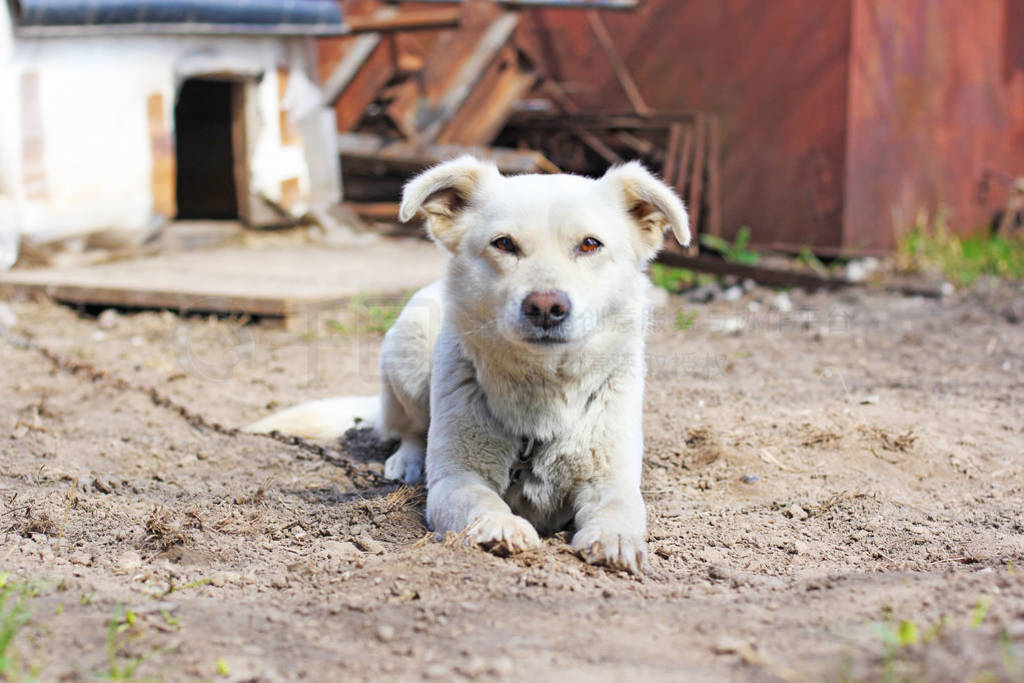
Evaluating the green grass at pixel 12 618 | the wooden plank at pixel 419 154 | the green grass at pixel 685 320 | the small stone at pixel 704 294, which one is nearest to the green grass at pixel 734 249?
the small stone at pixel 704 294

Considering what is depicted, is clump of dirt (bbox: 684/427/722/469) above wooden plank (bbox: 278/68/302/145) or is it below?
below

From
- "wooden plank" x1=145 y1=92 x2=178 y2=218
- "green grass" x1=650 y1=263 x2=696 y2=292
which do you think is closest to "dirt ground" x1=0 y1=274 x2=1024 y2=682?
"green grass" x1=650 y1=263 x2=696 y2=292

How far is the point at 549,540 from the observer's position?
9.82 feet

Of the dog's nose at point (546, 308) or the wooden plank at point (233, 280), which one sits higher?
the dog's nose at point (546, 308)

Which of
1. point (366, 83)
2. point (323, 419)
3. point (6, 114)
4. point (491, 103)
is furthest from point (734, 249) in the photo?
point (6, 114)

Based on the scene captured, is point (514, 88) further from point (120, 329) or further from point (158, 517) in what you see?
point (158, 517)

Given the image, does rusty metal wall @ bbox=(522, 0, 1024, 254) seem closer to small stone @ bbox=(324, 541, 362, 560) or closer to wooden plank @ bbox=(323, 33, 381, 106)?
wooden plank @ bbox=(323, 33, 381, 106)

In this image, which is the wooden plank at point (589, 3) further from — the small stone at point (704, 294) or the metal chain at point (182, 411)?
the metal chain at point (182, 411)

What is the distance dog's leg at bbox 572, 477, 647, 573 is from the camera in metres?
2.73

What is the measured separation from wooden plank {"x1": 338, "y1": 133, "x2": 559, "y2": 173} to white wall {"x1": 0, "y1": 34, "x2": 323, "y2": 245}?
1.63 metres

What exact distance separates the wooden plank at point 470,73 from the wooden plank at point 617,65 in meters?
0.93

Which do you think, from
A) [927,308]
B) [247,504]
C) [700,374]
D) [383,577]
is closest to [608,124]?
[927,308]

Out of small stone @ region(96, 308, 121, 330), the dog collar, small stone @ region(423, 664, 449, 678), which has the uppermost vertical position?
small stone @ region(423, 664, 449, 678)

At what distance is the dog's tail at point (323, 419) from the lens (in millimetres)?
4297
